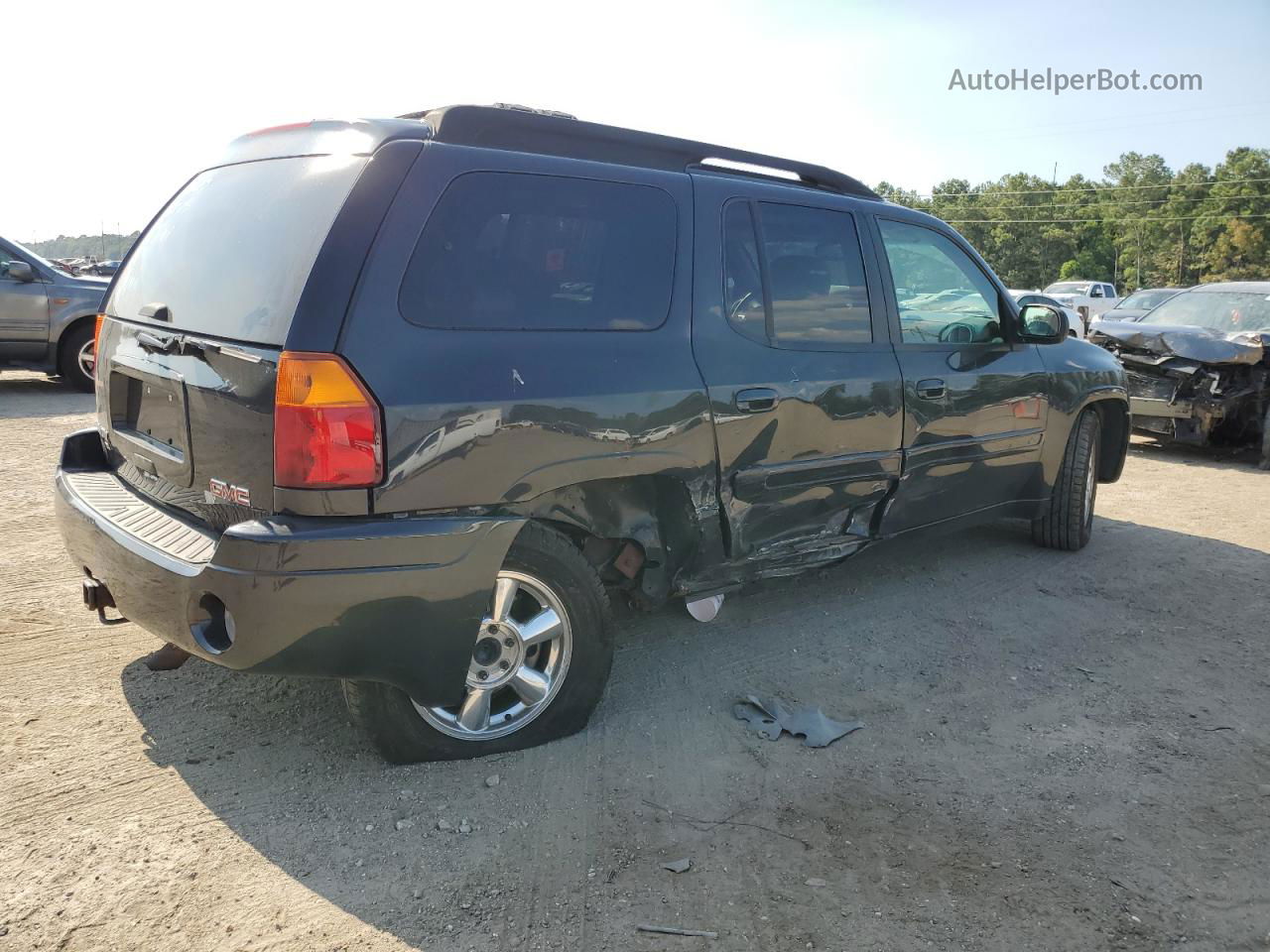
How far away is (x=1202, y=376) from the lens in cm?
909

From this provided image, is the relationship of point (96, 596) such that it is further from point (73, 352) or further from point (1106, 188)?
point (1106, 188)

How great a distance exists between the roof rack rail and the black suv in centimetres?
1

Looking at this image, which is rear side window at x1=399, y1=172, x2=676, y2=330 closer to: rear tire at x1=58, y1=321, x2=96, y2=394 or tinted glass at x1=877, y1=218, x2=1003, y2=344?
tinted glass at x1=877, y1=218, x2=1003, y2=344

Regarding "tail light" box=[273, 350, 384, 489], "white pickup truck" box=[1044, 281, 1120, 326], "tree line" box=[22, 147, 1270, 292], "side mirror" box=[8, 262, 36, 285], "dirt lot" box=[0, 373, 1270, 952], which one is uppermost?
"tree line" box=[22, 147, 1270, 292]

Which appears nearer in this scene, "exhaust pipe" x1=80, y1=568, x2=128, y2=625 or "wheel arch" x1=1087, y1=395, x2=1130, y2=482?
"exhaust pipe" x1=80, y1=568, x2=128, y2=625

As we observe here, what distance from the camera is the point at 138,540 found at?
3.04 m

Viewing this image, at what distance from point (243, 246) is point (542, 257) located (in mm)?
913

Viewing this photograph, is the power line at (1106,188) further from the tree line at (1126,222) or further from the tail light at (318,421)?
the tail light at (318,421)

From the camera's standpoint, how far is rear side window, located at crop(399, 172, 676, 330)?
2891mm

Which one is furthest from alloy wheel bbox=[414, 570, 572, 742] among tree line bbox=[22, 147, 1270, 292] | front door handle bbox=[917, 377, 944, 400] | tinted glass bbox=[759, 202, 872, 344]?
tree line bbox=[22, 147, 1270, 292]

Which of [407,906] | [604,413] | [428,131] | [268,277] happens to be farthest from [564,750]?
[428,131]

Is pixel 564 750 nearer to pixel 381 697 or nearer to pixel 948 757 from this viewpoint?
pixel 381 697

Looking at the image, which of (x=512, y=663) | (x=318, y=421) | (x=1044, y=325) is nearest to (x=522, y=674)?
(x=512, y=663)

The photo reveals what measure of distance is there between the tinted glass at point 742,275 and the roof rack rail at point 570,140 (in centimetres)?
24
